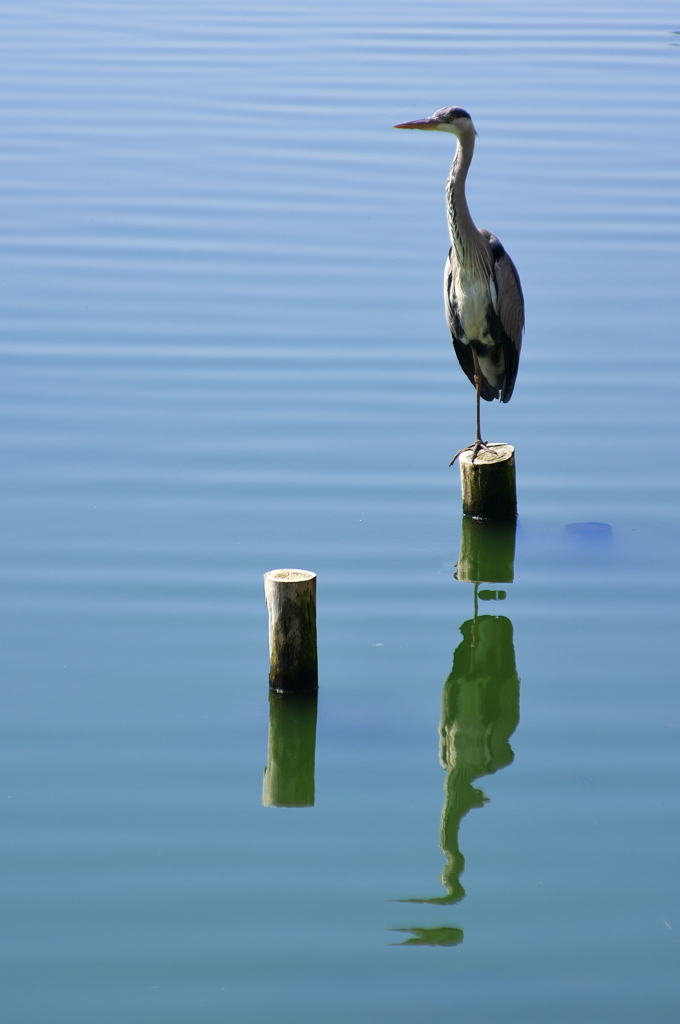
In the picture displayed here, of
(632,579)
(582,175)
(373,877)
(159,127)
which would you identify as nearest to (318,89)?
(159,127)

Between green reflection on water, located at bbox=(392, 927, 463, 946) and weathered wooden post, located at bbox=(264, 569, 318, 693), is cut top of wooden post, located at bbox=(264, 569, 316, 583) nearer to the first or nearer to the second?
weathered wooden post, located at bbox=(264, 569, 318, 693)

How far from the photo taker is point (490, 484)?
6.42m

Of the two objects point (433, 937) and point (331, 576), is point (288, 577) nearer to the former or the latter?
point (331, 576)

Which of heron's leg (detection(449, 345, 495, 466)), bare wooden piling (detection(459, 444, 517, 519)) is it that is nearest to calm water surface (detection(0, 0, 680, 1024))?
bare wooden piling (detection(459, 444, 517, 519))

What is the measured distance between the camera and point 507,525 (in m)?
6.52

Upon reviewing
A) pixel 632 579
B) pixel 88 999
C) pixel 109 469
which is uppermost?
pixel 109 469

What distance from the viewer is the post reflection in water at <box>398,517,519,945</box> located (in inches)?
169

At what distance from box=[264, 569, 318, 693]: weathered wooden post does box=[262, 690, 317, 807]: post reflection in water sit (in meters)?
0.05

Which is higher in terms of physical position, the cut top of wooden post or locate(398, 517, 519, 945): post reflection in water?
the cut top of wooden post

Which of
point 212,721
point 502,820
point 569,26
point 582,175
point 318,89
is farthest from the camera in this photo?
point 569,26

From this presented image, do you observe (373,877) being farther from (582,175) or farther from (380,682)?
(582,175)

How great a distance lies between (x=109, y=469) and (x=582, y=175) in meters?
6.21

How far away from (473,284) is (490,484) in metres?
1.00

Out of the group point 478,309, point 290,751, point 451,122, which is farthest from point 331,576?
point 451,122
